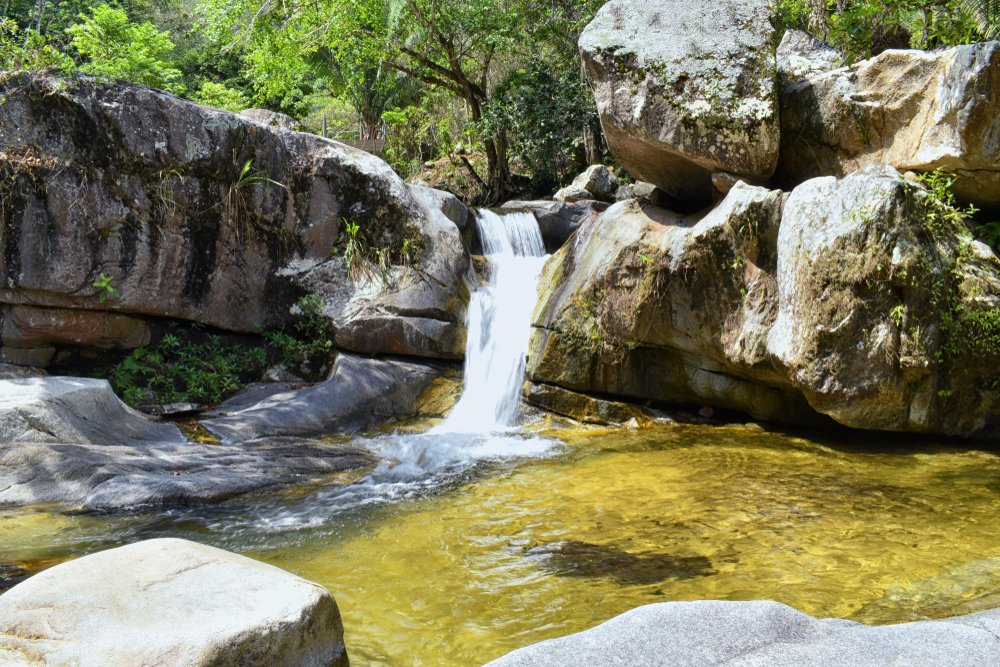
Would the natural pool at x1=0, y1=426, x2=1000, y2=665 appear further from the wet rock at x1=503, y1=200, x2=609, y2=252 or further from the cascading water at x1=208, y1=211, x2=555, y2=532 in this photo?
the wet rock at x1=503, y1=200, x2=609, y2=252

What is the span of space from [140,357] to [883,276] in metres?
8.79

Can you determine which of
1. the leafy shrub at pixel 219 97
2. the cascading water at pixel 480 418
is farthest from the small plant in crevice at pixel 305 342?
the leafy shrub at pixel 219 97

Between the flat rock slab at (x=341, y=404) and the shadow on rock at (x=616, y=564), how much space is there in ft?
13.8

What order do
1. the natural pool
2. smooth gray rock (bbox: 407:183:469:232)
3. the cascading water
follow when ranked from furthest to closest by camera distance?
1. smooth gray rock (bbox: 407:183:469:232)
2. the cascading water
3. the natural pool

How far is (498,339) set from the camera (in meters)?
10.1

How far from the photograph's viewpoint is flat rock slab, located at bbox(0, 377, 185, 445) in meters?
6.54

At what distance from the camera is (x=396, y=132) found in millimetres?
20594

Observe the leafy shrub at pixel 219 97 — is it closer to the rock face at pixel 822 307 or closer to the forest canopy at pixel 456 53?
the forest canopy at pixel 456 53

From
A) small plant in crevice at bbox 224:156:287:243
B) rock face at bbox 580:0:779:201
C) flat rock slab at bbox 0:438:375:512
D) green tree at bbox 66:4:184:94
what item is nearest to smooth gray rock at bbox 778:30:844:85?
rock face at bbox 580:0:779:201

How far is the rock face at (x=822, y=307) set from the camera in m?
6.89

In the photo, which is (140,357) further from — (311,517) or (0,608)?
(0,608)

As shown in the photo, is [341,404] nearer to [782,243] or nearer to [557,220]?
[782,243]

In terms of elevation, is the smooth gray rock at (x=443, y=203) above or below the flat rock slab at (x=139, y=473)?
above

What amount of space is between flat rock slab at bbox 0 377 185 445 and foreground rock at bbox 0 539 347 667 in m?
3.80
